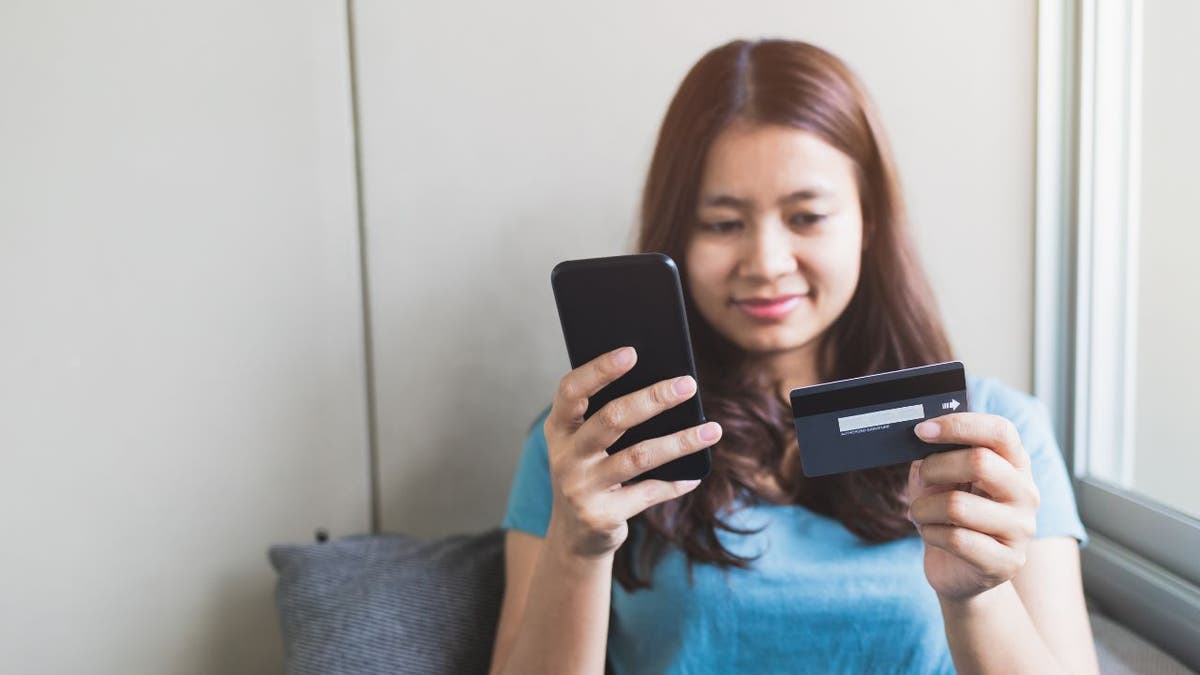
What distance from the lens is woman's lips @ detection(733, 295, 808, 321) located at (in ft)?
3.04

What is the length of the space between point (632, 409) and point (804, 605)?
1.16 feet

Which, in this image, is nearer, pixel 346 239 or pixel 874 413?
pixel 874 413

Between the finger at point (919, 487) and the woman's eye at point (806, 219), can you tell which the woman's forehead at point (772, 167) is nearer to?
the woman's eye at point (806, 219)

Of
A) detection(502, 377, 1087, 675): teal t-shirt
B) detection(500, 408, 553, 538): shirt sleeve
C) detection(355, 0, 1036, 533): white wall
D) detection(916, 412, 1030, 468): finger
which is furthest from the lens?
detection(355, 0, 1036, 533): white wall

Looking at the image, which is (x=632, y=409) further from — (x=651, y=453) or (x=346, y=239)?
(x=346, y=239)

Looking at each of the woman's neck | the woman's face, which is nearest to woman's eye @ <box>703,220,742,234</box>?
the woman's face

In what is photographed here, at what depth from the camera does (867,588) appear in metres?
0.86

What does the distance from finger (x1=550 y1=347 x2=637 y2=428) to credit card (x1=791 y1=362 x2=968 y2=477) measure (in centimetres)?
14

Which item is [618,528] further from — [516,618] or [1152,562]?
[1152,562]

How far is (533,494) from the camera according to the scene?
3.26 ft

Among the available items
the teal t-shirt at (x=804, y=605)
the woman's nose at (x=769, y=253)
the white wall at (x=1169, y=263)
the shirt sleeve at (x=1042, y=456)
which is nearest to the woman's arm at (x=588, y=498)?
the teal t-shirt at (x=804, y=605)

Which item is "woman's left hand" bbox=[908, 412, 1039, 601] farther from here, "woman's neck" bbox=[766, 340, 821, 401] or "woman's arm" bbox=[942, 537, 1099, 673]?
"woman's neck" bbox=[766, 340, 821, 401]

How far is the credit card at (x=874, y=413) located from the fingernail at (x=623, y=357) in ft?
0.45

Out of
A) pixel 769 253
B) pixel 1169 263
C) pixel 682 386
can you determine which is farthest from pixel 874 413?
pixel 1169 263
